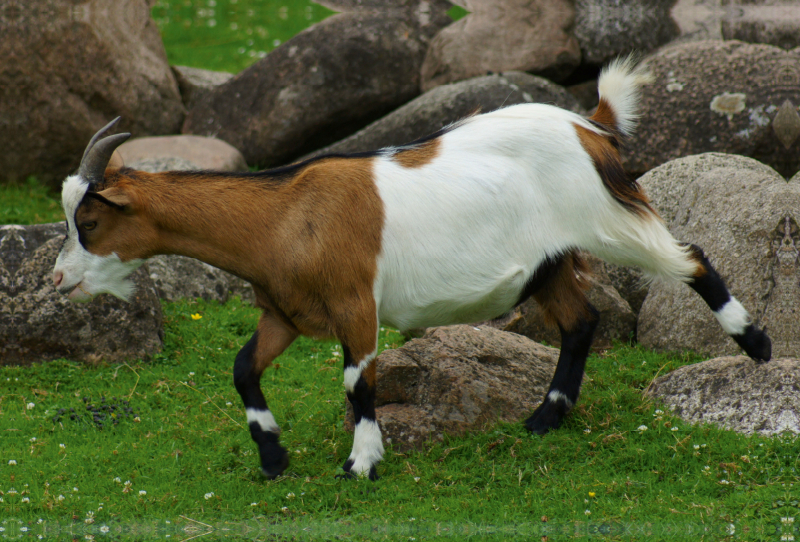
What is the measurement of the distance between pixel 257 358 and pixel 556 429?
2.20 m

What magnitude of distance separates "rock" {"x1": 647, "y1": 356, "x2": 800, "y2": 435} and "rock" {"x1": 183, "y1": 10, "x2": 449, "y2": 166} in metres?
7.58

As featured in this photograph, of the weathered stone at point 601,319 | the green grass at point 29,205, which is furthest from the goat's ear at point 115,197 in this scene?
the green grass at point 29,205

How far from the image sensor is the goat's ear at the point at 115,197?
5.09 m

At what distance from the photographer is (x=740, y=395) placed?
5.90 meters

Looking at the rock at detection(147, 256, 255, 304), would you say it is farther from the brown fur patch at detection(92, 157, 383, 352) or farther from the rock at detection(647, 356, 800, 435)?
the rock at detection(647, 356, 800, 435)

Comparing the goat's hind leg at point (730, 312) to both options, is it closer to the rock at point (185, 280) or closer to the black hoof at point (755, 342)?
the black hoof at point (755, 342)

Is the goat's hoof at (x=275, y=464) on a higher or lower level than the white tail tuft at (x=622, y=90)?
lower

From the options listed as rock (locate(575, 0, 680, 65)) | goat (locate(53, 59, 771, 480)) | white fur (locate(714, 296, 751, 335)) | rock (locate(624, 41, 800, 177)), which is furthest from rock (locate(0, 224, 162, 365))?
rock (locate(575, 0, 680, 65))

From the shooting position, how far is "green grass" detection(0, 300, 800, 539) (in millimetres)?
5141

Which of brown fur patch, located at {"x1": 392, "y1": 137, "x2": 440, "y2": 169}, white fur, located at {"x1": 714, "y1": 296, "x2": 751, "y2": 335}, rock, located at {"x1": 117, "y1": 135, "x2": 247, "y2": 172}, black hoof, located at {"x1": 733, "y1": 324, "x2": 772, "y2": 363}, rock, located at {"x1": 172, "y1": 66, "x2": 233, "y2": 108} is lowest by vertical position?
rock, located at {"x1": 172, "y1": 66, "x2": 233, "y2": 108}

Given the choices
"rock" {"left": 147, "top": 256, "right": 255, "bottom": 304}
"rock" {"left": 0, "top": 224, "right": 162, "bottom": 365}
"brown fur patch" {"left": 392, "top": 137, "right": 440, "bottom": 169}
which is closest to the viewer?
"brown fur patch" {"left": 392, "top": 137, "right": 440, "bottom": 169}

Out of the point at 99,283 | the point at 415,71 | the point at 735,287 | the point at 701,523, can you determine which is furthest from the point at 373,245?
the point at 415,71

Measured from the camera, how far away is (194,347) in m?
8.27

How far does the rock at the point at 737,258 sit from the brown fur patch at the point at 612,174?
149cm
